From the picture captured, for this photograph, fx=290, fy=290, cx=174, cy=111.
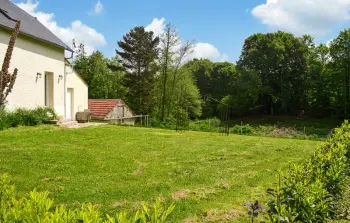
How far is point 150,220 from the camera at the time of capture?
178 centimetres

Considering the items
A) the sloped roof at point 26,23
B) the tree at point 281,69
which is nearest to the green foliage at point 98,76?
the tree at point 281,69

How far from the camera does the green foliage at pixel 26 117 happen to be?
12.0 metres

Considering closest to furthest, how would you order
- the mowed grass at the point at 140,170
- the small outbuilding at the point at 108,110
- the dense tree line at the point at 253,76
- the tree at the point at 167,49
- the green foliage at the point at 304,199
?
the green foliage at the point at 304,199 → the mowed grass at the point at 140,170 → the small outbuilding at the point at 108,110 → the tree at the point at 167,49 → the dense tree line at the point at 253,76

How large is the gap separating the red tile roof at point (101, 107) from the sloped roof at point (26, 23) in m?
7.58

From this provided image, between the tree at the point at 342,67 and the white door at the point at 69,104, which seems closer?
the white door at the point at 69,104

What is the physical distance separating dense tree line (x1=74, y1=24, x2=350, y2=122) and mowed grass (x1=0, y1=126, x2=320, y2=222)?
21.4m

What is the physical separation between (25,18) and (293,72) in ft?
101

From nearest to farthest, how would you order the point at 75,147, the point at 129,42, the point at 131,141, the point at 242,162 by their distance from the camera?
the point at 242,162 → the point at 75,147 → the point at 131,141 → the point at 129,42

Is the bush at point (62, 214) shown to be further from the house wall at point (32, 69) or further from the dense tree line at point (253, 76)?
the dense tree line at point (253, 76)

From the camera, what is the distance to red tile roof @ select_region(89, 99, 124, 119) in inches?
940

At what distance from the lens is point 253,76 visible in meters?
36.0

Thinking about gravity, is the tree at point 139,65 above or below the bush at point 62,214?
above

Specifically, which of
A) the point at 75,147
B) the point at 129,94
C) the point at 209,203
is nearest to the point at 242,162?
the point at 209,203

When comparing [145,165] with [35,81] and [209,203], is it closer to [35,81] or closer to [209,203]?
[209,203]
